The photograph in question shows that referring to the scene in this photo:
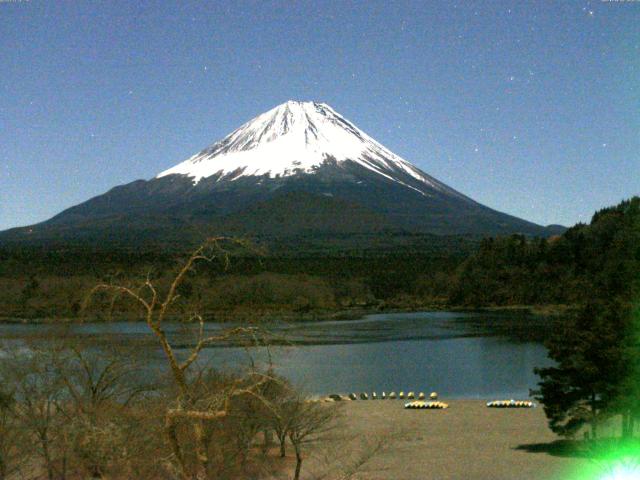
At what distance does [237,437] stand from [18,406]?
3683 millimetres

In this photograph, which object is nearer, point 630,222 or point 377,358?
point 377,358

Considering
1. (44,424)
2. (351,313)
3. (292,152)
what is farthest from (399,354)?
(292,152)

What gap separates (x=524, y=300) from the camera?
82375 millimetres

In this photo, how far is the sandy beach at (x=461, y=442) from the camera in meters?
16.1

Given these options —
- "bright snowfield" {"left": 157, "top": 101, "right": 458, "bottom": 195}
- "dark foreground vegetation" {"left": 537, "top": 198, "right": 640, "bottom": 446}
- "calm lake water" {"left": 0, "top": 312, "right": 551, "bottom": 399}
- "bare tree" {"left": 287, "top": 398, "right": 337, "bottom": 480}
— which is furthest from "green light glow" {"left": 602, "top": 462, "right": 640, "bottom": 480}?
"bright snowfield" {"left": 157, "top": 101, "right": 458, "bottom": 195}

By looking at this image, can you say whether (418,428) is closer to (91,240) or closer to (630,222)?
(630,222)

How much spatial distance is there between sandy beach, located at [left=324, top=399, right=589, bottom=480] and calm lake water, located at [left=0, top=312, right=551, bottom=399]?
2.87 metres

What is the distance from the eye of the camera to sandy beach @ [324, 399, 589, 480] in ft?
52.7

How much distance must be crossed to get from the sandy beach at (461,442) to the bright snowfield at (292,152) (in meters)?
147

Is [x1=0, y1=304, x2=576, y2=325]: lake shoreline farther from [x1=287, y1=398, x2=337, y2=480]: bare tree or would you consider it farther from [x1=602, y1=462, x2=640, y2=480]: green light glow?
[x1=602, y1=462, x2=640, y2=480]: green light glow

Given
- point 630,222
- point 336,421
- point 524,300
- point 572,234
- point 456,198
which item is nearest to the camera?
point 336,421

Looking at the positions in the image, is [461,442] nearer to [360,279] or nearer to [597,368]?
[597,368]

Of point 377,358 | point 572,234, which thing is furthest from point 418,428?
point 572,234

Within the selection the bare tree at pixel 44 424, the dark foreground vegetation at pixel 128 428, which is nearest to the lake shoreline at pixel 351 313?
the dark foreground vegetation at pixel 128 428
